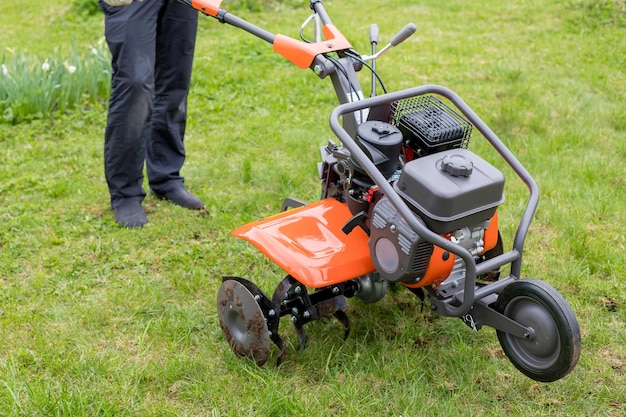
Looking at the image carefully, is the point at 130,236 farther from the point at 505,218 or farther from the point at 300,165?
the point at 505,218

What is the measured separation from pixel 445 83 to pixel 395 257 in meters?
3.65

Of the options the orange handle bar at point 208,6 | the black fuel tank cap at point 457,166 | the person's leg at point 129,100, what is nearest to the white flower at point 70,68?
the person's leg at point 129,100

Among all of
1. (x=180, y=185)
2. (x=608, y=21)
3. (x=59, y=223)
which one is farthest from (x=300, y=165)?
(x=608, y=21)

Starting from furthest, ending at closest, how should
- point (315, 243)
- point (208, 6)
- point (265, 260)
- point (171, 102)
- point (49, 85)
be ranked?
point (49, 85), point (171, 102), point (265, 260), point (208, 6), point (315, 243)

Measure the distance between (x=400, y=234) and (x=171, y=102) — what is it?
2047mm

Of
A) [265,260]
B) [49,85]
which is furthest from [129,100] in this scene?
[49,85]

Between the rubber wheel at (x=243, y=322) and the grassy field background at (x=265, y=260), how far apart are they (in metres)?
0.07

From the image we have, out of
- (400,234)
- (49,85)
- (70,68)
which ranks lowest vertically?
(49,85)

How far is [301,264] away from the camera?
8.05ft

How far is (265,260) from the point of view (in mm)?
3408

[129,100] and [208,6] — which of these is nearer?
[208,6]

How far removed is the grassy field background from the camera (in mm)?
2518

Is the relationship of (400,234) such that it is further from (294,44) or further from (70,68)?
(70,68)

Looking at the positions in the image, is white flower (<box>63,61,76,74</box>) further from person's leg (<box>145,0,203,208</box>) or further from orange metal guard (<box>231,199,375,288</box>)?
orange metal guard (<box>231,199,375,288</box>)
